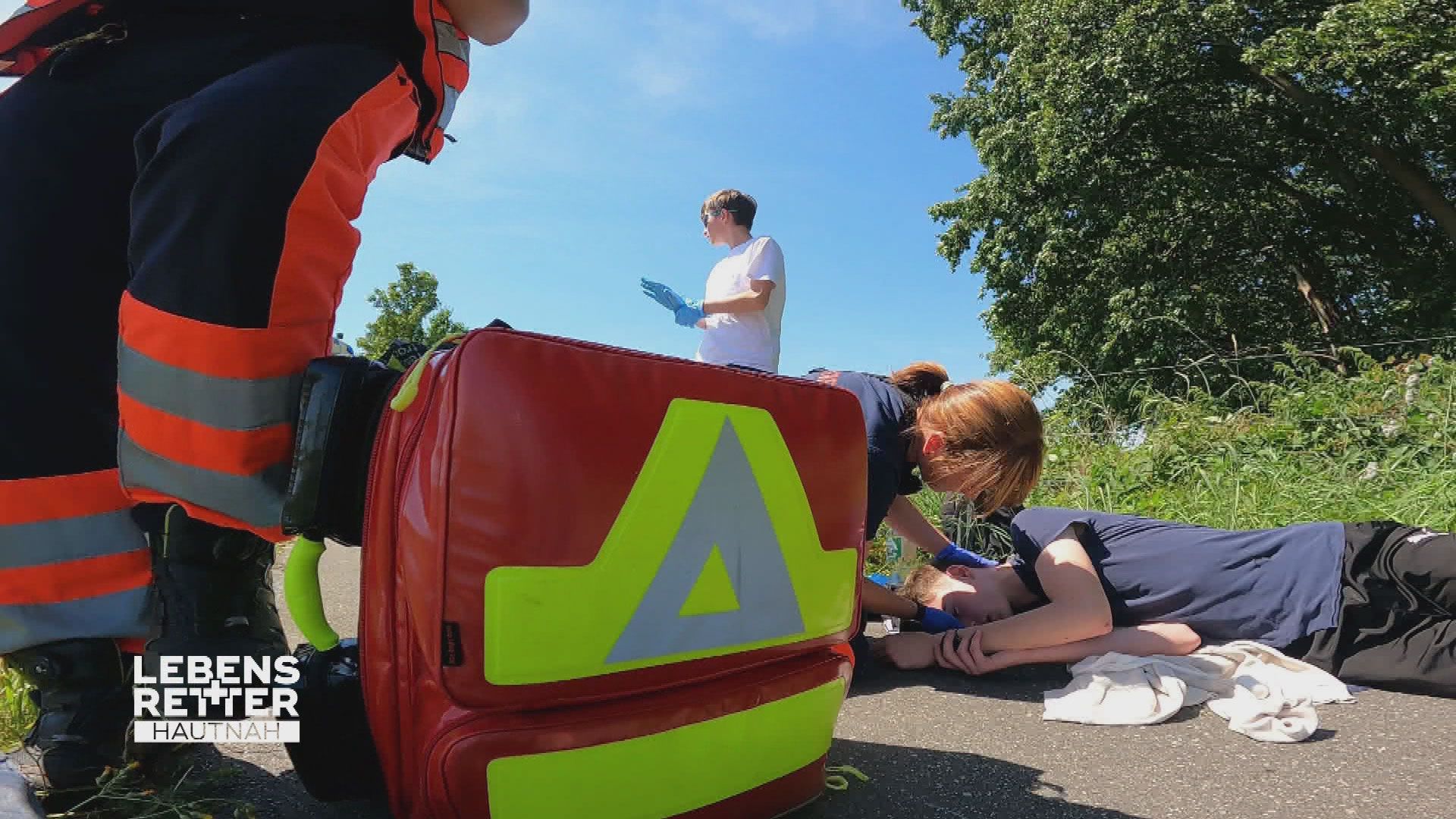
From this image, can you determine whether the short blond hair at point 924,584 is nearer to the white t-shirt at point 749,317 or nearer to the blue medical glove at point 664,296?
the white t-shirt at point 749,317

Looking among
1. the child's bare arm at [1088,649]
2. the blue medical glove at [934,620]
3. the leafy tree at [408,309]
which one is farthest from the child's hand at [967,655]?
the leafy tree at [408,309]

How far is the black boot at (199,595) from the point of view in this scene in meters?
1.14

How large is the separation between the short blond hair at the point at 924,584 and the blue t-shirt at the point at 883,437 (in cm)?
63

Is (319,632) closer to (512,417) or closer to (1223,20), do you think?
(512,417)

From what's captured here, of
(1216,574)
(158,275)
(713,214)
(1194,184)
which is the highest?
(1194,184)

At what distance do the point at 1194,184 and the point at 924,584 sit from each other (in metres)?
13.2

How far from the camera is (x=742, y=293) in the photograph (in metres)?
3.95

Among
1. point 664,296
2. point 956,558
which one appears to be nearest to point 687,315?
point 664,296

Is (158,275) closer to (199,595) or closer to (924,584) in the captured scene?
(199,595)

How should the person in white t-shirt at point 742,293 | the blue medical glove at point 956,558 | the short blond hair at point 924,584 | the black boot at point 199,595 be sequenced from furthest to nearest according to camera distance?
the person in white t-shirt at point 742,293
the blue medical glove at point 956,558
the short blond hair at point 924,584
the black boot at point 199,595

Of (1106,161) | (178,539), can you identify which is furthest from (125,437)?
(1106,161)

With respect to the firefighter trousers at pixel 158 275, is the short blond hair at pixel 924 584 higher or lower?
lower

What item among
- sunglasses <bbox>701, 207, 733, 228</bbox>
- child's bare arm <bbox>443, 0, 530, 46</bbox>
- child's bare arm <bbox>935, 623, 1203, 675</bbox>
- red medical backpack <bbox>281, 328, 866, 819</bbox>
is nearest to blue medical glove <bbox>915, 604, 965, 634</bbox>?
child's bare arm <bbox>935, 623, 1203, 675</bbox>

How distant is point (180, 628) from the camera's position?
114 cm
